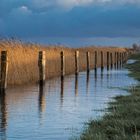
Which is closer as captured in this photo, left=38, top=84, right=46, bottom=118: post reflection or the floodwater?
the floodwater

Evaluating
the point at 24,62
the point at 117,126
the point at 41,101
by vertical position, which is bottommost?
the point at 41,101

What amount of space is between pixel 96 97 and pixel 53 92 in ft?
9.53

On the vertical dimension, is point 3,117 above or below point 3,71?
below

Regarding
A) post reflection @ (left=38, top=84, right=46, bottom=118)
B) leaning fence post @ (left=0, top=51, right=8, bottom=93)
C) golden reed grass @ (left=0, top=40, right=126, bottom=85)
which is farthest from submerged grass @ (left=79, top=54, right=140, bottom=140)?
golden reed grass @ (left=0, top=40, right=126, bottom=85)

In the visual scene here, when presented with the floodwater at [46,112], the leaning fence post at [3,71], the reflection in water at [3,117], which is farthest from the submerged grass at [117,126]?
the leaning fence post at [3,71]

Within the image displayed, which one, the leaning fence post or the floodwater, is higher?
the leaning fence post

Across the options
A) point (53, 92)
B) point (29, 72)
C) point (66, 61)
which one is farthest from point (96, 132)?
point (66, 61)

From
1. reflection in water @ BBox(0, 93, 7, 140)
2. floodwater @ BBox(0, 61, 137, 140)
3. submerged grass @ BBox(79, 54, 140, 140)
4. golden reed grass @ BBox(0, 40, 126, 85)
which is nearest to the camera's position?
submerged grass @ BBox(79, 54, 140, 140)

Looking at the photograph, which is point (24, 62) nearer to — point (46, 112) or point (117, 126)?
point (46, 112)

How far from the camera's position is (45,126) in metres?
13.5

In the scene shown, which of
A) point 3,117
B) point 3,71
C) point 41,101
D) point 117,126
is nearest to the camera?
point 117,126

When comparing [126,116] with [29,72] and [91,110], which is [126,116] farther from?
[29,72]

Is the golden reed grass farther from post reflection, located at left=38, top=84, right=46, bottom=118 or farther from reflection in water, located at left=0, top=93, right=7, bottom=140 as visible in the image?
reflection in water, located at left=0, top=93, right=7, bottom=140

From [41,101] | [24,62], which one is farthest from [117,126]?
[24,62]
